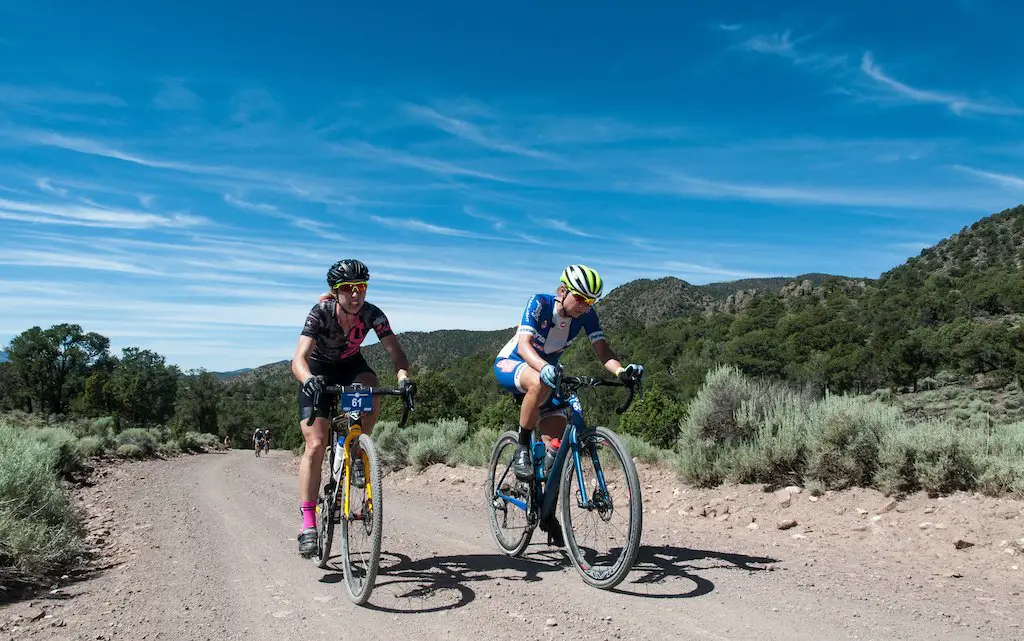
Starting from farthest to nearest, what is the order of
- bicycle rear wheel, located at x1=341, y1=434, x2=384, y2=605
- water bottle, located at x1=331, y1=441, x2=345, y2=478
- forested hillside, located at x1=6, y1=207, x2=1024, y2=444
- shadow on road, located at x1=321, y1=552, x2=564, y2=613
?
forested hillside, located at x1=6, y1=207, x2=1024, y2=444 < water bottle, located at x1=331, y1=441, x2=345, y2=478 < shadow on road, located at x1=321, y1=552, x2=564, y2=613 < bicycle rear wheel, located at x1=341, y1=434, x2=384, y2=605

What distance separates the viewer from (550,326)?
4738 mm

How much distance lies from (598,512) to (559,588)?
55 centimetres

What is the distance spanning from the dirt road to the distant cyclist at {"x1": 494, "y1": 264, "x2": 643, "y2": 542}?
3.12 feet

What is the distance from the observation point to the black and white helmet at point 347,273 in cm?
447

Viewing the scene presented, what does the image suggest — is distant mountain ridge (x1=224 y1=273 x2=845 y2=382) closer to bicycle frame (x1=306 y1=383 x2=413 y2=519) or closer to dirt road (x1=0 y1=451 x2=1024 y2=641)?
dirt road (x1=0 y1=451 x2=1024 y2=641)

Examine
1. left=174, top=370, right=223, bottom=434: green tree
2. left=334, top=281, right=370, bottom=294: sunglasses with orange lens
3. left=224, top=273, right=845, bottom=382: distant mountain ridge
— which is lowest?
left=174, top=370, right=223, bottom=434: green tree

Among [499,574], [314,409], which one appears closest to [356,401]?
[314,409]

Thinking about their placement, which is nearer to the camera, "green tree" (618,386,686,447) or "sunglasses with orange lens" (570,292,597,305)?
"sunglasses with orange lens" (570,292,597,305)

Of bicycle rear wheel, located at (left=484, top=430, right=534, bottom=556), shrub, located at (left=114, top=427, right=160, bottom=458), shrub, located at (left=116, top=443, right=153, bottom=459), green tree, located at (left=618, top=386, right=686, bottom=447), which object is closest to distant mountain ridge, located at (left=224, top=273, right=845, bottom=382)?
shrub, located at (left=114, top=427, right=160, bottom=458)

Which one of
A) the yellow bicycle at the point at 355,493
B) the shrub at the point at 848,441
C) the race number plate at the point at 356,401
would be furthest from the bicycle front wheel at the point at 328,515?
the shrub at the point at 848,441

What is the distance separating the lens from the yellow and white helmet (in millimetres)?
4473

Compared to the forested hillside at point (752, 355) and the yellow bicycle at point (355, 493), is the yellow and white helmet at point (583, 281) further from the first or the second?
the forested hillside at point (752, 355)

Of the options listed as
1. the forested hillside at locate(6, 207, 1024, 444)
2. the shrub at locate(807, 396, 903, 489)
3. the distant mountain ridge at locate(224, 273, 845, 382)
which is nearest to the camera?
the shrub at locate(807, 396, 903, 489)

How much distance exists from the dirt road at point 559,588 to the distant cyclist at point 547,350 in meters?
0.95
